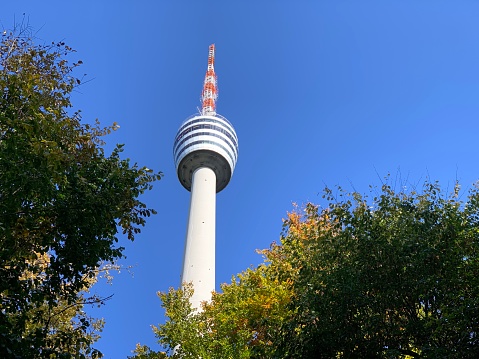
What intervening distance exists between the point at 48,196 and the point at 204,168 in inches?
1989

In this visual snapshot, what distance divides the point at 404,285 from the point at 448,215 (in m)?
2.20

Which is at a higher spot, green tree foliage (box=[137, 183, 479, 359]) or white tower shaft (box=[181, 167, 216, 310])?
white tower shaft (box=[181, 167, 216, 310])

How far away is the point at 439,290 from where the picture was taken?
11.4 meters

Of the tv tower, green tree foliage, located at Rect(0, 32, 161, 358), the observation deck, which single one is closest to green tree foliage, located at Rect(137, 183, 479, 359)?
green tree foliage, located at Rect(0, 32, 161, 358)

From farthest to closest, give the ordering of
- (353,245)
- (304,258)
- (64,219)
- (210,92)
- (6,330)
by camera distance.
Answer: (210,92)
(304,258)
(353,245)
(64,219)
(6,330)

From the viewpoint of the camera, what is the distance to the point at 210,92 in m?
64.1

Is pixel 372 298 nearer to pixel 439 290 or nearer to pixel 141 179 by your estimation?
pixel 439 290

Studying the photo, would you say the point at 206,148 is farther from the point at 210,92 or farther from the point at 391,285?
the point at 391,285

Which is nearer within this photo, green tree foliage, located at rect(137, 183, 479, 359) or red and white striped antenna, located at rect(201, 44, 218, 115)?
green tree foliage, located at rect(137, 183, 479, 359)

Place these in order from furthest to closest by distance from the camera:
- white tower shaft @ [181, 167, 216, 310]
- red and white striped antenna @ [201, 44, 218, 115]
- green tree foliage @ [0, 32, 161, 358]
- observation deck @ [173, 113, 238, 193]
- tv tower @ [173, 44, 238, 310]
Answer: red and white striped antenna @ [201, 44, 218, 115]
observation deck @ [173, 113, 238, 193]
tv tower @ [173, 44, 238, 310]
white tower shaft @ [181, 167, 216, 310]
green tree foliage @ [0, 32, 161, 358]

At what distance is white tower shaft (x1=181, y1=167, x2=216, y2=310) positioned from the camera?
46594 mm

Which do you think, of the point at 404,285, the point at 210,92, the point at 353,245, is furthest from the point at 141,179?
the point at 210,92

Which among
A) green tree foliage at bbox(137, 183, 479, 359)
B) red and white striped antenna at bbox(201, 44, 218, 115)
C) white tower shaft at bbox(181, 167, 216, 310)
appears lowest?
green tree foliage at bbox(137, 183, 479, 359)

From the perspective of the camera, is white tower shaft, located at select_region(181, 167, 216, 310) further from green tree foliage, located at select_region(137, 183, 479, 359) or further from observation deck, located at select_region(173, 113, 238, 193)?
green tree foliage, located at select_region(137, 183, 479, 359)
